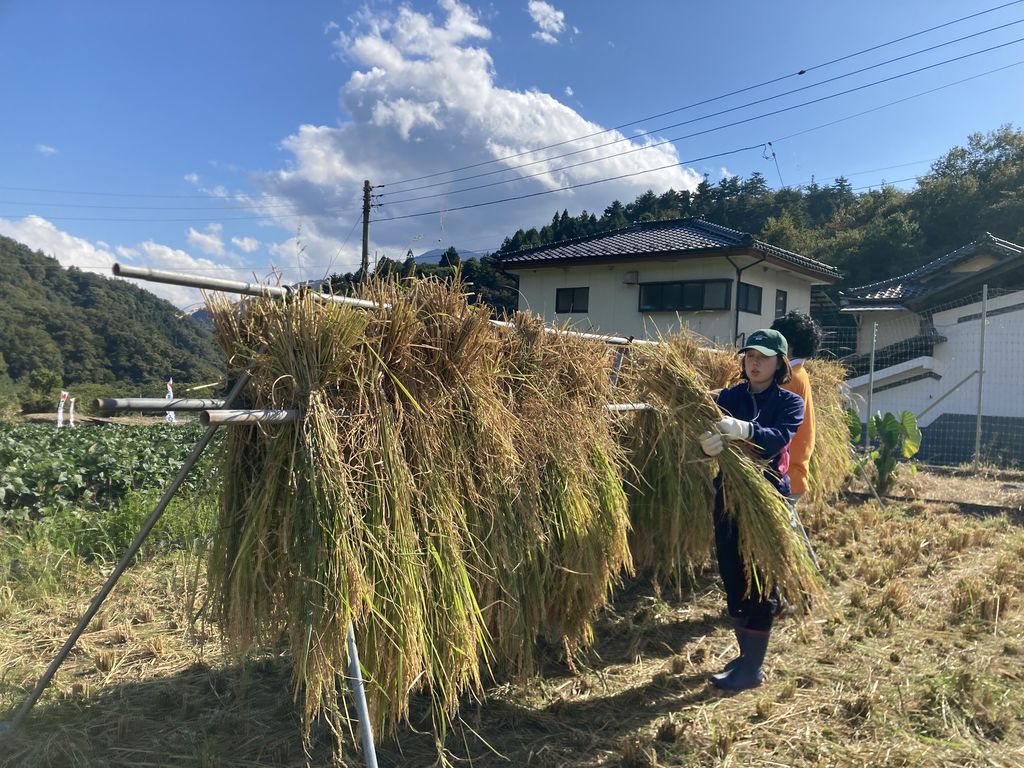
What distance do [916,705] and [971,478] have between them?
25.4 feet

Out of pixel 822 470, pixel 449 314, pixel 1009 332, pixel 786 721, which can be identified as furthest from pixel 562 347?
pixel 1009 332

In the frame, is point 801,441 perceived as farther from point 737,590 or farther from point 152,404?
point 152,404

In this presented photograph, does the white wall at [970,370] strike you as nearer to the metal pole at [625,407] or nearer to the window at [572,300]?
the window at [572,300]

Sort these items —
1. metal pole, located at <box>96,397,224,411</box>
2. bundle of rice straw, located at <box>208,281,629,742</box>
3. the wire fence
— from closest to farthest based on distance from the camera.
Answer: metal pole, located at <box>96,397,224,411</box> → bundle of rice straw, located at <box>208,281,629,742</box> → the wire fence

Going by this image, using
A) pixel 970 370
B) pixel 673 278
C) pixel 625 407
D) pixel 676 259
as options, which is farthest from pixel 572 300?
pixel 625 407

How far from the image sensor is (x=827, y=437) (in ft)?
19.8

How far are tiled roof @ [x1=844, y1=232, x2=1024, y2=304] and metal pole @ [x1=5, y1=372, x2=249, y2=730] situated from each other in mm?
19594

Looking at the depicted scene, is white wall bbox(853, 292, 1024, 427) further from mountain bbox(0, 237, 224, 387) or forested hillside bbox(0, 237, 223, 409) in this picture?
mountain bbox(0, 237, 224, 387)

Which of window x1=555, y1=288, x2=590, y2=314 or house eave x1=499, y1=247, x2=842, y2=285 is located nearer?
house eave x1=499, y1=247, x2=842, y2=285

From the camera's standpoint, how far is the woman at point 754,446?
2.93 metres

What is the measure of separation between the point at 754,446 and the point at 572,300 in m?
15.5

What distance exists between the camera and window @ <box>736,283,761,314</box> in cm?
1591

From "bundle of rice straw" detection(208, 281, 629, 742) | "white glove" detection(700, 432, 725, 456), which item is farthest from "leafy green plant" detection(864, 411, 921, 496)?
"bundle of rice straw" detection(208, 281, 629, 742)

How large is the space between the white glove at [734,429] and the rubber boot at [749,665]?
3.13ft
